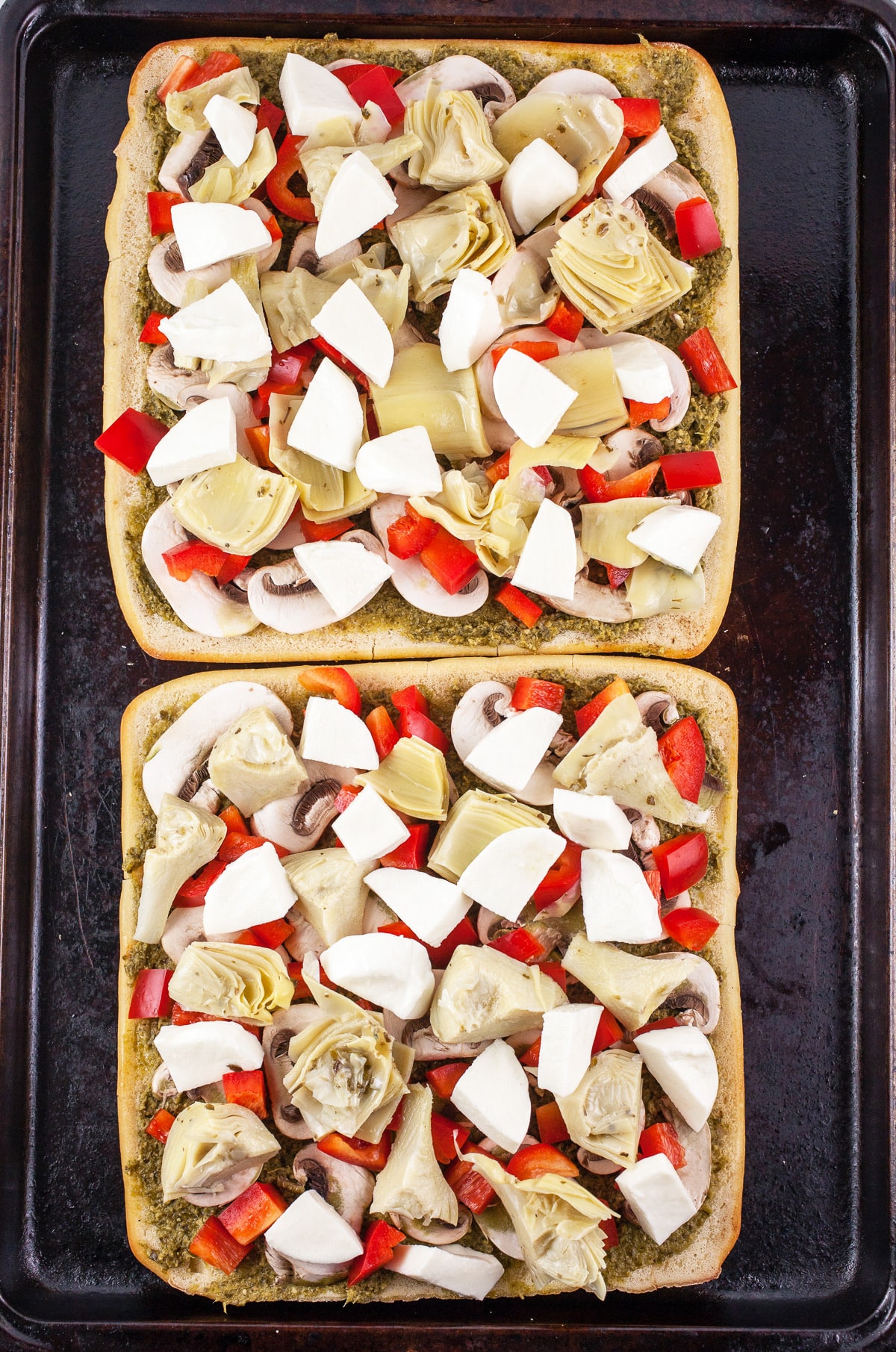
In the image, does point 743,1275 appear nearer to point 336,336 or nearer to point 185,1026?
point 185,1026

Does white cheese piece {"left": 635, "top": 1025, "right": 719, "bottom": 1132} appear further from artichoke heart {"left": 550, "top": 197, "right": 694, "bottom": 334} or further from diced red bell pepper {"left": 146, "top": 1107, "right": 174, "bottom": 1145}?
artichoke heart {"left": 550, "top": 197, "right": 694, "bottom": 334}

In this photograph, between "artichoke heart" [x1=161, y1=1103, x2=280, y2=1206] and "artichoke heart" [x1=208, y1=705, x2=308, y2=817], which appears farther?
"artichoke heart" [x1=208, y1=705, x2=308, y2=817]

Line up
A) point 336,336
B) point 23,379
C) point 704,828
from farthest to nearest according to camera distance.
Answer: point 23,379, point 704,828, point 336,336

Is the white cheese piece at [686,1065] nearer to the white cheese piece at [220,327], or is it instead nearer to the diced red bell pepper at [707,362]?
the diced red bell pepper at [707,362]

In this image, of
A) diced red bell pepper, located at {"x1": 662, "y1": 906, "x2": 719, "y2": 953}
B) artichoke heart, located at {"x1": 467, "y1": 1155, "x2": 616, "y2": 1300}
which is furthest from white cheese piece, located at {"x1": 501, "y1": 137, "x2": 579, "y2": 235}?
artichoke heart, located at {"x1": 467, "y1": 1155, "x2": 616, "y2": 1300}

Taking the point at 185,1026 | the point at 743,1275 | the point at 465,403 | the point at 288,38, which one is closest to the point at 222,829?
the point at 185,1026

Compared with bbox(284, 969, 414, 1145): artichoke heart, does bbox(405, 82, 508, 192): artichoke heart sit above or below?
above
